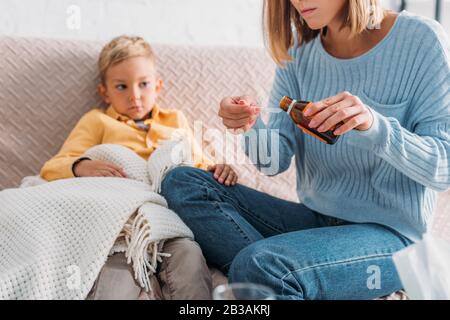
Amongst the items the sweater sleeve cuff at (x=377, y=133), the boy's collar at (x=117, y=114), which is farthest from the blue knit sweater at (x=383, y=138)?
the boy's collar at (x=117, y=114)

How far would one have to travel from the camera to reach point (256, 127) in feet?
4.28

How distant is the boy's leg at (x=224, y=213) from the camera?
1.20m

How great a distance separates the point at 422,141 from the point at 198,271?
1.53 feet

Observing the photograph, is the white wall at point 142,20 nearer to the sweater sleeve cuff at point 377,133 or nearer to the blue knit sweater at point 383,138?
the blue knit sweater at point 383,138

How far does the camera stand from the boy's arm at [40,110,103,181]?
1463 millimetres

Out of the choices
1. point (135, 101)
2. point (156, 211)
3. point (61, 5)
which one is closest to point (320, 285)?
point (156, 211)

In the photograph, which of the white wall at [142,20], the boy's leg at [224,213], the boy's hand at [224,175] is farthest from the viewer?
the white wall at [142,20]

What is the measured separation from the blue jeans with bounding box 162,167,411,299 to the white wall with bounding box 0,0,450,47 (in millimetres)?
785

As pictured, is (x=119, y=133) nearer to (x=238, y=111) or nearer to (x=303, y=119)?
(x=238, y=111)

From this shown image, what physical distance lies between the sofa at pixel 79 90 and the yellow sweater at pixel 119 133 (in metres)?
0.06

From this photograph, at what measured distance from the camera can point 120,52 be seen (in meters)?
1.61

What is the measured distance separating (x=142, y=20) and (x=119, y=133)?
532mm

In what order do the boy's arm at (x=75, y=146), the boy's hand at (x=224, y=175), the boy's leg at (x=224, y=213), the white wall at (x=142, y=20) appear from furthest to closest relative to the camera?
1. the white wall at (x=142, y=20)
2. the boy's arm at (x=75, y=146)
3. the boy's hand at (x=224, y=175)
4. the boy's leg at (x=224, y=213)
